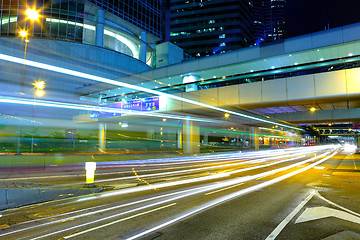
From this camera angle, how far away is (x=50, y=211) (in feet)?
21.4

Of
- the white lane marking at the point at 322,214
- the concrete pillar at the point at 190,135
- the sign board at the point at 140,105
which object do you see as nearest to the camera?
the white lane marking at the point at 322,214

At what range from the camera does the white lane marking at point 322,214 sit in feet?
19.2

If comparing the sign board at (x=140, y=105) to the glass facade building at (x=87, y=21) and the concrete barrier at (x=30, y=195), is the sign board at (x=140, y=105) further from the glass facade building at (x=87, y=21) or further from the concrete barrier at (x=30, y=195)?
the glass facade building at (x=87, y=21)

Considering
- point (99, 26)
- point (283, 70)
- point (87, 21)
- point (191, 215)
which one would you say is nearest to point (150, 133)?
point (99, 26)

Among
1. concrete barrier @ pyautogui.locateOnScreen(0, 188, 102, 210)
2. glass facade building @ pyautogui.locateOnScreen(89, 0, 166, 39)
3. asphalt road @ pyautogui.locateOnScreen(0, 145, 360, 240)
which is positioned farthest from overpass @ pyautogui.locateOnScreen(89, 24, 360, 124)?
glass facade building @ pyautogui.locateOnScreen(89, 0, 166, 39)

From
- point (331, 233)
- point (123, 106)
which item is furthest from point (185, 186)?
point (123, 106)

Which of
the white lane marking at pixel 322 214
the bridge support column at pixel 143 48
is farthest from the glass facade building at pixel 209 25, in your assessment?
the white lane marking at pixel 322 214

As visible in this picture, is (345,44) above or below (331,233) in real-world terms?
above

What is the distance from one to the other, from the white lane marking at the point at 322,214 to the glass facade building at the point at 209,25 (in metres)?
109

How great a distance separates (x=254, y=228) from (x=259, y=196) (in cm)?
343

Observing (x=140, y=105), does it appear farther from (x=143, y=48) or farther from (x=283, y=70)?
(x=143, y=48)

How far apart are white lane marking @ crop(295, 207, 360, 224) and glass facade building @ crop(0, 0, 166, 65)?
168ft

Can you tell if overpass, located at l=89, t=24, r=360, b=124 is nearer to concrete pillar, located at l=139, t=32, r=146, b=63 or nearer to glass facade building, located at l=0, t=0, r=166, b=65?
glass facade building, located at l=0, t=0, r=166, b=65

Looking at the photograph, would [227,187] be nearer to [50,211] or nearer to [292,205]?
[292,205]
